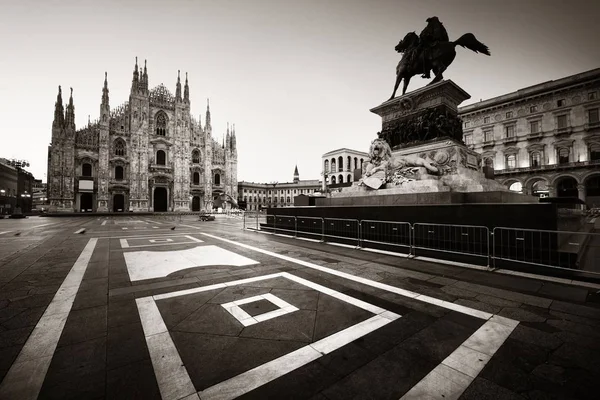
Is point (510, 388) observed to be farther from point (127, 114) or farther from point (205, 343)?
point (127, 114)

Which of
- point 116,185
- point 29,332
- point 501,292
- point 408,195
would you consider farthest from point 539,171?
point 116,185

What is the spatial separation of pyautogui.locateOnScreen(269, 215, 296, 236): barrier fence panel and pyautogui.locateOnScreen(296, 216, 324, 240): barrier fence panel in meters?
0.37

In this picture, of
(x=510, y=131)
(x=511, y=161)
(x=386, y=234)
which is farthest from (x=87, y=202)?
(x=510, y=131)

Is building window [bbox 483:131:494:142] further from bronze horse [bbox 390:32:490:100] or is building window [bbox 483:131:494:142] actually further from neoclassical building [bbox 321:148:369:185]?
bronze horse [bbox 390:32:490:100]

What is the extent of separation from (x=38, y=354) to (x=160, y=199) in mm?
51412

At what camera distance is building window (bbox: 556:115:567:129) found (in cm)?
3269

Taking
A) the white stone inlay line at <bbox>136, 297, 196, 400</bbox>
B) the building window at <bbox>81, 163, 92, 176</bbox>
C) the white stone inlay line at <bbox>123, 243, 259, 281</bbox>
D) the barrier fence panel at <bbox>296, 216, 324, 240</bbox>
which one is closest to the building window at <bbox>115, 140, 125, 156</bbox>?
the building window at <bbox>81, 163, 92, 176</bbox>

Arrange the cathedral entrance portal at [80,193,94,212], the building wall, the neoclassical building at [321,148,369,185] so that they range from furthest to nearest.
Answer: the neoclassical building at [321,148,369,185]
the cathedral entrance portal at [80,193,94,212]
the building wall

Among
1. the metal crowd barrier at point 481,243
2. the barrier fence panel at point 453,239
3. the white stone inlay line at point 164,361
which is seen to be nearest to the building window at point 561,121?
the metal crowd barrier at point 481,243

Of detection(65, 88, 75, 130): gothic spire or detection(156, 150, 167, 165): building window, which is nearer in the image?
detection(65, 88, 75, 130): gothic spire

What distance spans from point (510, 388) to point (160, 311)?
11.8 feet

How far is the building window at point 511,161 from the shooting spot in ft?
121

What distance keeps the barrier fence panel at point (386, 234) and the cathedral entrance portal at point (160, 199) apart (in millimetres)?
48304

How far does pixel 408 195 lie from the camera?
26.9 ft
